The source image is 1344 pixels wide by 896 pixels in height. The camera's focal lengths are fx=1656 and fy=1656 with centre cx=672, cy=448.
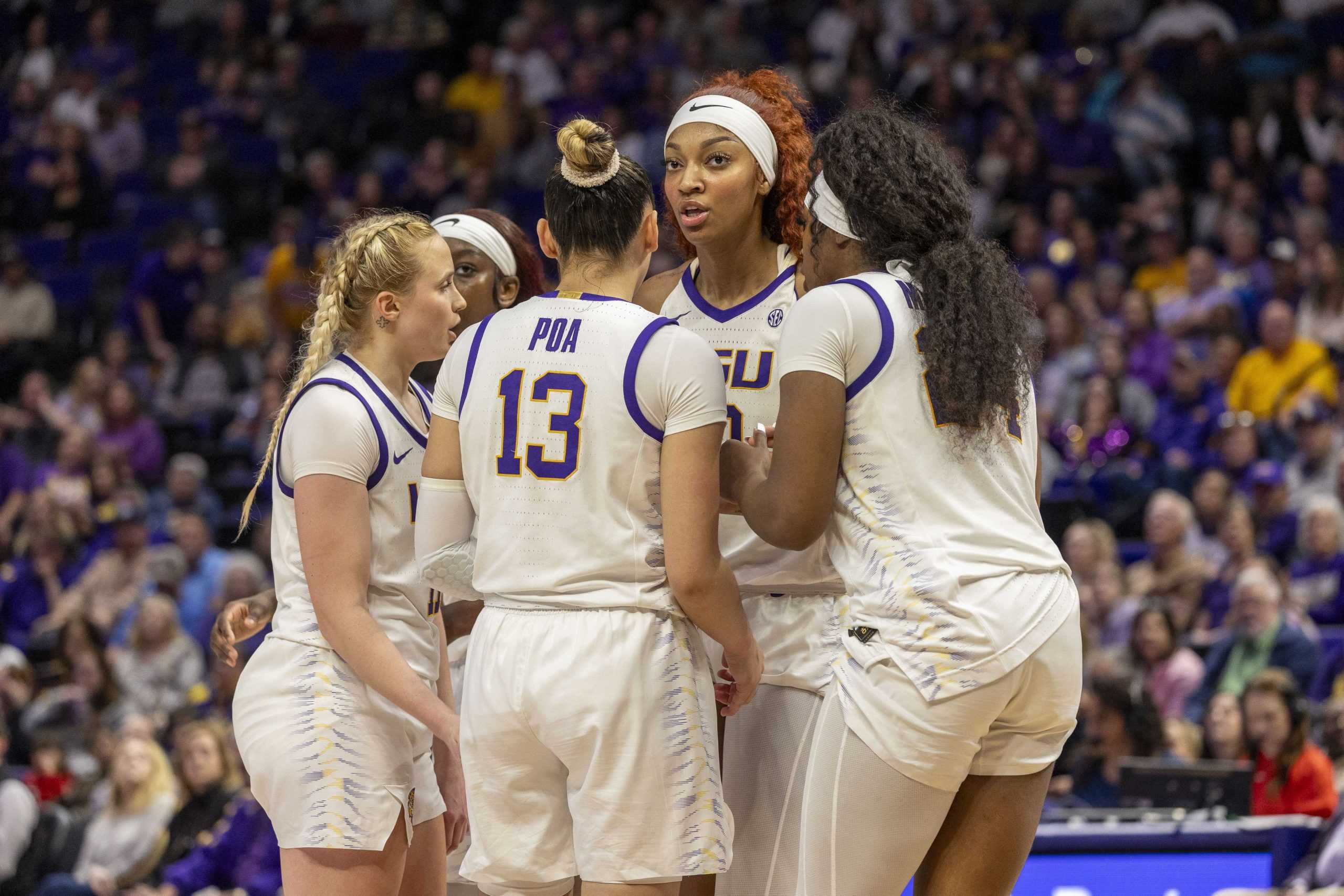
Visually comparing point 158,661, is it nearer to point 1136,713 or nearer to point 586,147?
point 1136,713

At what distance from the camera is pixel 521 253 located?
14.7 ft

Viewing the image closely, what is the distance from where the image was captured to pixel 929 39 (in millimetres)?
14258

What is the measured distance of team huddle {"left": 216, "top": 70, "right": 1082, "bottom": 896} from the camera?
3.00 metres

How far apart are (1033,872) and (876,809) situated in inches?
109

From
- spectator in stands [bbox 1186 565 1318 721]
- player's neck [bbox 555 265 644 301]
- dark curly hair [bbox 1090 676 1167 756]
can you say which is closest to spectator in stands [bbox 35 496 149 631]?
dark curly hair [bbox 1090 676 1167 756]

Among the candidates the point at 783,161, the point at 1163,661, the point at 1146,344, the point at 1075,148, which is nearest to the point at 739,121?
the point at 783,161

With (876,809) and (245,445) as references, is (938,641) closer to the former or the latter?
(876,809)

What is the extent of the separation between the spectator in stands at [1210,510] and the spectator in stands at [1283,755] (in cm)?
218

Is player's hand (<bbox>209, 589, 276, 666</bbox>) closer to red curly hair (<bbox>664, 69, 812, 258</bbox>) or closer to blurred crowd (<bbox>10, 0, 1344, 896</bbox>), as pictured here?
red curly hair (<bbox>664, 69, 812, 258</bbox>)

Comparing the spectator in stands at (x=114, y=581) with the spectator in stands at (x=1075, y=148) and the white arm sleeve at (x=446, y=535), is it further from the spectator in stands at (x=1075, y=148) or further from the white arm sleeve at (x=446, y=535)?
the white arm sleeve at (x=446, y=535)

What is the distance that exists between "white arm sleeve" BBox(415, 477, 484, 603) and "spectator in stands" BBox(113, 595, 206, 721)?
7.46 meters

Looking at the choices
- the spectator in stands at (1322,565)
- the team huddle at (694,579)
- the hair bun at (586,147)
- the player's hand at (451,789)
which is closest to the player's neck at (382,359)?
the team huddle at (694,579)

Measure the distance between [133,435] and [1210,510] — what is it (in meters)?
8.49

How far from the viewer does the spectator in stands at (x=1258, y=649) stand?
803 cm
